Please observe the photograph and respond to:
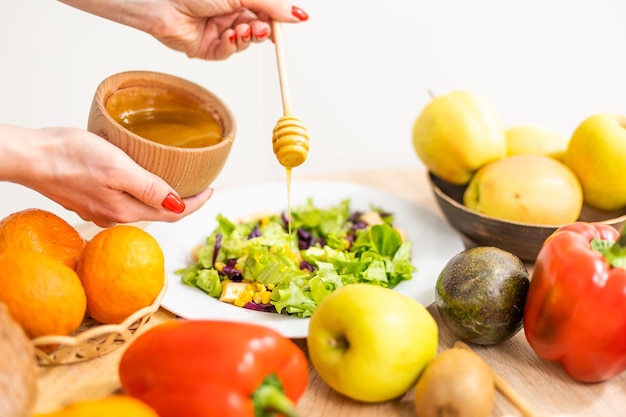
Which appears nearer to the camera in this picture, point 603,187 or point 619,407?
point 619,407

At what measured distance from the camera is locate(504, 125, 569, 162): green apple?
1690mm

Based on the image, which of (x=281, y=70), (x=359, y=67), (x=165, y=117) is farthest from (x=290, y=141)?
(x=359, y=67)

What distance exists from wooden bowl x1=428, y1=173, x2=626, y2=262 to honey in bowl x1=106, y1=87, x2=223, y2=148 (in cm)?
64

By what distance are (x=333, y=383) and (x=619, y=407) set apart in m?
0.52

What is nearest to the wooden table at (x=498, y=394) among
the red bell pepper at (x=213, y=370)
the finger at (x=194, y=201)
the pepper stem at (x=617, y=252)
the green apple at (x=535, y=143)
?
the red bell pepper at (x=213, y=370)

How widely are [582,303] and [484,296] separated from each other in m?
0.17

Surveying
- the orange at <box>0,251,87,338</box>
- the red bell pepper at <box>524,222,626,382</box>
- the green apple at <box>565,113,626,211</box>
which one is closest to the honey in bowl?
the orange at <box>0,251,87,338</box>

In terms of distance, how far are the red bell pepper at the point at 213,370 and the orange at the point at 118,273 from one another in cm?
17

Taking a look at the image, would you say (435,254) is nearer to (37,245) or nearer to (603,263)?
(603,263)

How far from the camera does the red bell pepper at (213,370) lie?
899 mm

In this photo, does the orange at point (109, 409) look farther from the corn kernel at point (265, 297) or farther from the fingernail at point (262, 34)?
the fingernail at point (262, 34)

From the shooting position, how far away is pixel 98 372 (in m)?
1.14

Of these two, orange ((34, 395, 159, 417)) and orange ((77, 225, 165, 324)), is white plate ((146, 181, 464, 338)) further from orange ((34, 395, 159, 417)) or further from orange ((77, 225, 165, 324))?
orange ((34, 395, 159, 417))

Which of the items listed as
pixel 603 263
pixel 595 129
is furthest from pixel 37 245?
pixel 595 129
